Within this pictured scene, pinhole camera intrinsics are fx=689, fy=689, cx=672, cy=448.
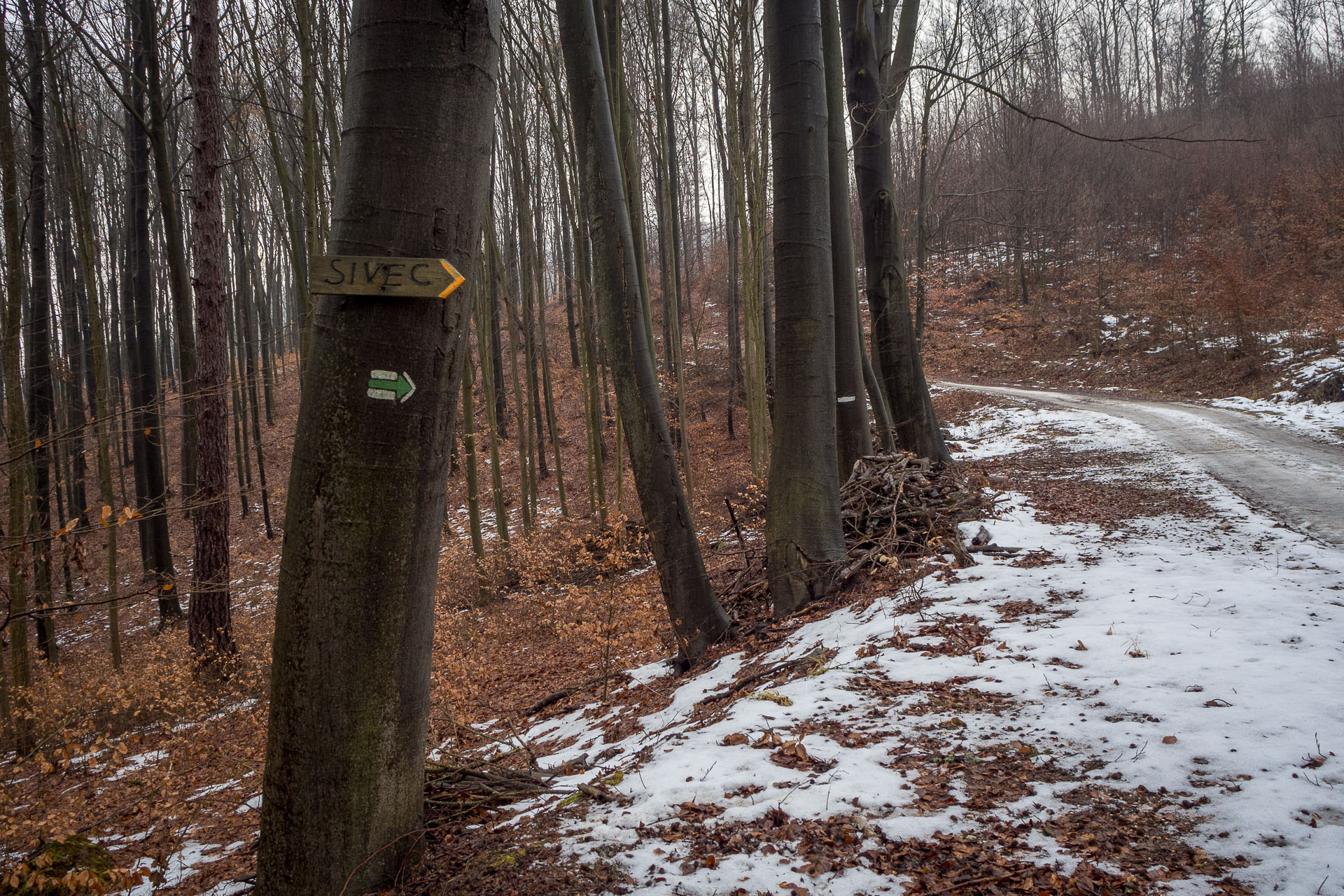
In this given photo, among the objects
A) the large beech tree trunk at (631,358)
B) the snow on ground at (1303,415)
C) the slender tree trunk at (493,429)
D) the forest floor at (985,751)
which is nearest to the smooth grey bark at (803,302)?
the forest floor at (985,751)

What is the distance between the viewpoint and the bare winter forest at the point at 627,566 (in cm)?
217

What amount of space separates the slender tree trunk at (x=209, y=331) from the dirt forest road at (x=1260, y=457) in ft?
37.7

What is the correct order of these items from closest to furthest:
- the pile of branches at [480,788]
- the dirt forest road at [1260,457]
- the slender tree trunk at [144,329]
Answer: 1. the pile of branches at [480,788]
2. the dirt forest road at [1260,457]
3. the slender tree trunk at [144,329]

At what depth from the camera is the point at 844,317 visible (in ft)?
23.8

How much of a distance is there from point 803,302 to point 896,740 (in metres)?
3.40

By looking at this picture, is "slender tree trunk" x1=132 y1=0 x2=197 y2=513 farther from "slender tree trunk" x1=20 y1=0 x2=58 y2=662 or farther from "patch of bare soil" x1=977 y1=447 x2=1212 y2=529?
"patch of bare soil" x1=977 y1=447 x2=1212 y2=529

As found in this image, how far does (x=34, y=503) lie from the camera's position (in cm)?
830

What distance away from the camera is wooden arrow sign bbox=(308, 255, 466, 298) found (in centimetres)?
209

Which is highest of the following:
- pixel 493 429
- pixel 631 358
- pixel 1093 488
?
pixel 631 358

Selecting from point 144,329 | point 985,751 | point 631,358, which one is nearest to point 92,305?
point 144,329

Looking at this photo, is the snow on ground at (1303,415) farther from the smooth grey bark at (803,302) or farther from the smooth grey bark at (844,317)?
the smooth grey bark at (803,302)

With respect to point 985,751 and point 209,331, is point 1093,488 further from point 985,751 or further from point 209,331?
point 209,331

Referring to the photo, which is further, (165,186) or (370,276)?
(165,186)

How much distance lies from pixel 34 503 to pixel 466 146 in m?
9.42
